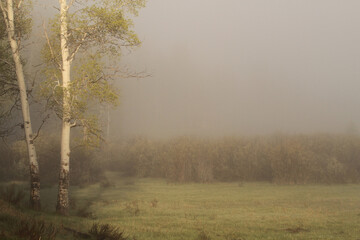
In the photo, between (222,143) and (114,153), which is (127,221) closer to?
(222,143)

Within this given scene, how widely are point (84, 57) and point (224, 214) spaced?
32.1 ft

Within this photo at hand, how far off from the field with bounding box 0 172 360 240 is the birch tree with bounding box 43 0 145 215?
3.09 metres

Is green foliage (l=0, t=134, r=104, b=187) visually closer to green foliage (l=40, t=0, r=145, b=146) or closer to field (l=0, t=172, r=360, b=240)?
field (l=0, t=172, r=360, b=240)

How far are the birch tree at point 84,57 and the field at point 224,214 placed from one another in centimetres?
309

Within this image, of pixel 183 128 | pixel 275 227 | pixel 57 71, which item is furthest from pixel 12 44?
pixel 183 128

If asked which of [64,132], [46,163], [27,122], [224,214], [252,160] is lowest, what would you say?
[224,214]

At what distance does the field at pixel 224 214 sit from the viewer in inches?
439

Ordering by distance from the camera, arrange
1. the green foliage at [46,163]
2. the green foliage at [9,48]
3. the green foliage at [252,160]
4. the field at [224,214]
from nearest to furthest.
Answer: the field at [224,214], the green foliage at [9,48], the green foliage at [46,163], the green foliage at [252,160]

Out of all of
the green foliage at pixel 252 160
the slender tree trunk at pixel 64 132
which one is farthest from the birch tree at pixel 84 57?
the green foliage at pixel 252 160

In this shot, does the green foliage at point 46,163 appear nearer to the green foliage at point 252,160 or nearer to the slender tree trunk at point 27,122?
the green foliage at point 252,160

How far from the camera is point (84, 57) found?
524 inches

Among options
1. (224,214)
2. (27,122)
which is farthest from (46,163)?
(224,214)

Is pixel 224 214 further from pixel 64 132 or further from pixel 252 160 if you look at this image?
pixel 252 160

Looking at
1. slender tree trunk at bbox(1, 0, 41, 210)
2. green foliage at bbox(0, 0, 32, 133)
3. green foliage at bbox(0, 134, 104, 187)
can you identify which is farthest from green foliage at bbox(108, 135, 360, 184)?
green foliage at bbox(0, 0, 32, 133)
